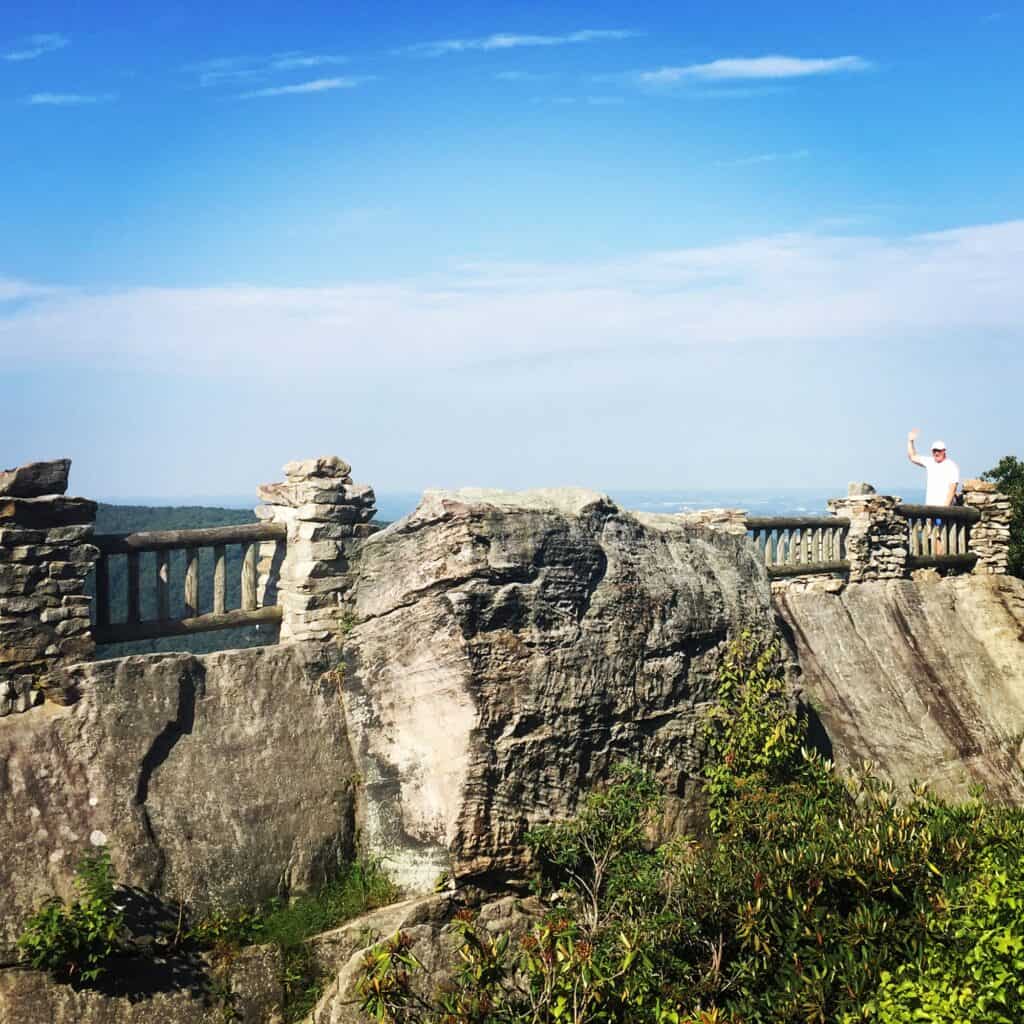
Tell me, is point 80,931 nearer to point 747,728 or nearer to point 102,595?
point 102,595

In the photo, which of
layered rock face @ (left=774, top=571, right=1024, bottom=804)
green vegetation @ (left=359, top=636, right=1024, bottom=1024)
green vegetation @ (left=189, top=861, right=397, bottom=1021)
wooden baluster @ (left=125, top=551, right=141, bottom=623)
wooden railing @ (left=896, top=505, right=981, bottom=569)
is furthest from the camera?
wooden railing @ (left=896, top=505, right=981, bottom=569)

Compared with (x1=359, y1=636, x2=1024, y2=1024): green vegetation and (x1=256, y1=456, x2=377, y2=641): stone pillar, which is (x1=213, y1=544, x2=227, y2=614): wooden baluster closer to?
(x1=256, y1=456, x2=377, y2=641): stone pillar

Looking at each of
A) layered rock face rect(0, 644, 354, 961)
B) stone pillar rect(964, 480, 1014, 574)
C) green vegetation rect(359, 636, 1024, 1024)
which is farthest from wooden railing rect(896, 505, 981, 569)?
layered rock face rect(0, 644, 354, 961)

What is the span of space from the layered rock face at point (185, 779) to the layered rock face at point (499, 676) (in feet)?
1.62

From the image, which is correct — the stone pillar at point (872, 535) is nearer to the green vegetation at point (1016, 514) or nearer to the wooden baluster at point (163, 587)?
the green vegetation at point (1016, 514)

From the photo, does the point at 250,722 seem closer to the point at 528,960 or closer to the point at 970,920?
the point at 528,960

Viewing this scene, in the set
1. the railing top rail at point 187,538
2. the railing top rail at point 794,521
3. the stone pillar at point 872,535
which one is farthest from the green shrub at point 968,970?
the stone pillar at point 872,535

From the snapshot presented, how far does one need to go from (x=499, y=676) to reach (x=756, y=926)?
359 cm

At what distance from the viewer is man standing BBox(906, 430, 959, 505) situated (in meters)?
21.6

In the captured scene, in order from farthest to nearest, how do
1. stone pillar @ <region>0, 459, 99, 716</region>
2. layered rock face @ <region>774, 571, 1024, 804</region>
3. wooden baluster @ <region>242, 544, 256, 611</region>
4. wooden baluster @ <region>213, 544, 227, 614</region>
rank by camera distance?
layered rock face @ <region>774, 571, 1024, 804</region> → wooden baluster @ <region>242, 544, 256, 611</region> → wooden baluster @ <region>213, 544, 227, 614</region> → stone pillar @ <region>0, 459, 99, 716</region>

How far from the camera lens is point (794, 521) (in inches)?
691

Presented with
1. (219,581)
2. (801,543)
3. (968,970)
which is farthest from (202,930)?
(801,543)

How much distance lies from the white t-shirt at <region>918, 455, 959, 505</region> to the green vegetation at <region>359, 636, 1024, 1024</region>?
10.5 metres

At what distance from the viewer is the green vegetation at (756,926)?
852 cm
